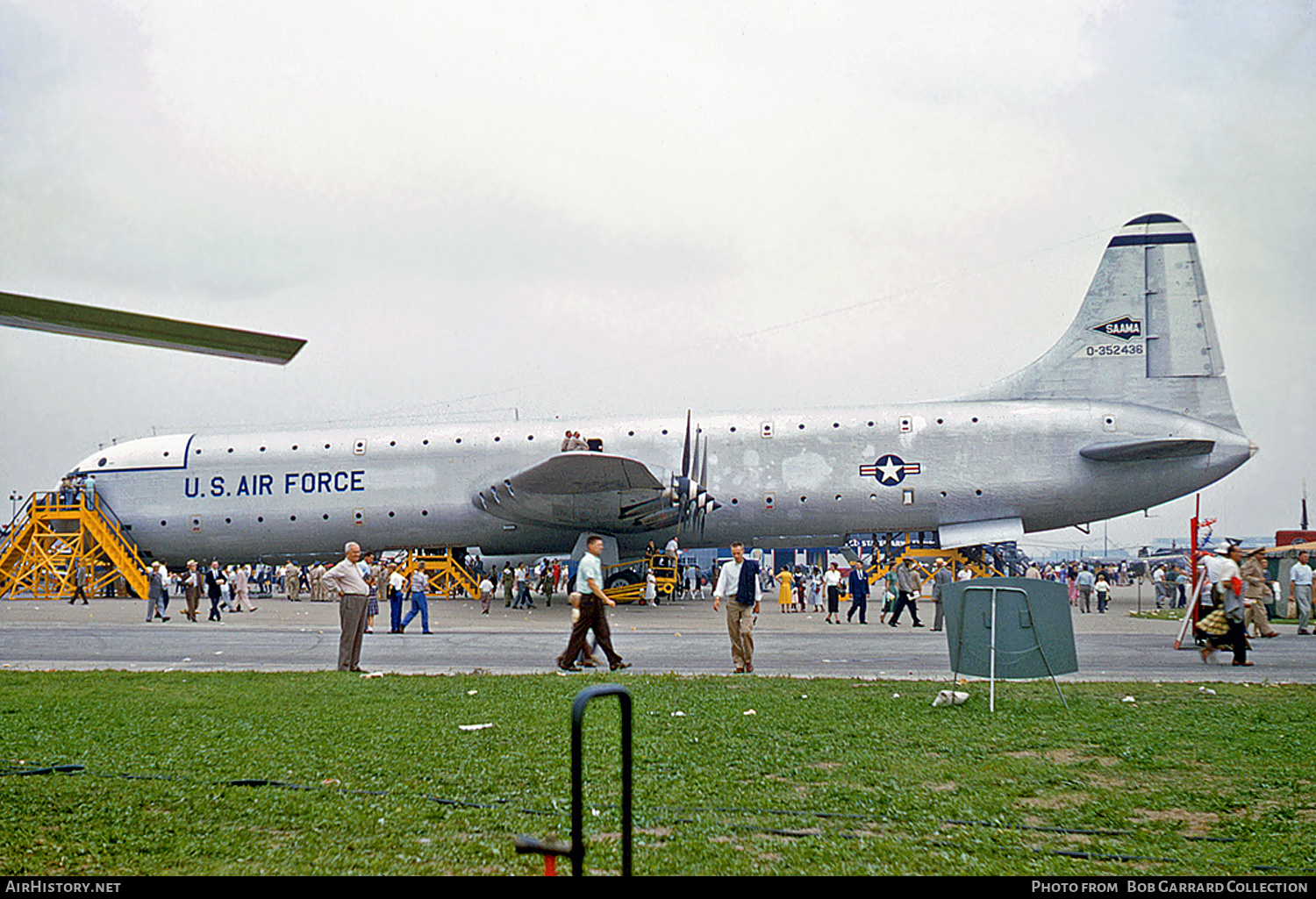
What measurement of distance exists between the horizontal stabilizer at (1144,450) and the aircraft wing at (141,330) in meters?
29.1

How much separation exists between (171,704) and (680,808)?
635cm

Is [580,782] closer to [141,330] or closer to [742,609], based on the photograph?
[141,330]

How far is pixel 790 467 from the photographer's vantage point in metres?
31.1

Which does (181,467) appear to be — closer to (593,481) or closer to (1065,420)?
(593,481)

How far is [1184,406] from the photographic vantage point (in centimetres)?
3067

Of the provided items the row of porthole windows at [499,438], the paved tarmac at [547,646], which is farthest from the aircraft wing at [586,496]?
the paved tarmac at [547,646]

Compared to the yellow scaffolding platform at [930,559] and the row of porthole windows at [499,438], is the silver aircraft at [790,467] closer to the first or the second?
the row of porthole windows at [499,438]

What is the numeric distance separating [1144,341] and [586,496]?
56.8ft

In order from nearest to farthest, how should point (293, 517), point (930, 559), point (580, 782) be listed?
1. point (580, 782)
2. point (293, 517)
3. point (930, 559)

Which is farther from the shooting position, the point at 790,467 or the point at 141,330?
the point at 790,467

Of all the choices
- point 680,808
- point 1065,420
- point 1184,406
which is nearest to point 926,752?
point 680,808

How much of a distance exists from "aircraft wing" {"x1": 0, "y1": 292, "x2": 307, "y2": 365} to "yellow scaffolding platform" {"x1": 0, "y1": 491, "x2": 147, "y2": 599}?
32.2 metres

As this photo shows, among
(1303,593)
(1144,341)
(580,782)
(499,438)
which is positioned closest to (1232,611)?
(1303,593)

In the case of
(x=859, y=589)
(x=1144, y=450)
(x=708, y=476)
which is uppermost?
(x=1144, y=450)
